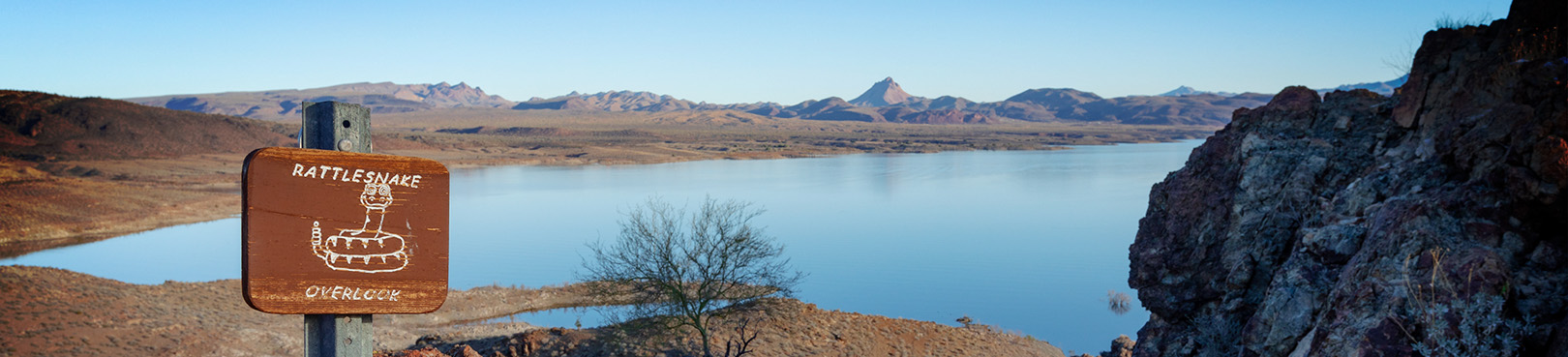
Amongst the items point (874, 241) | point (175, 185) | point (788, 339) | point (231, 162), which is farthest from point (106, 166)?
point (788, 339)

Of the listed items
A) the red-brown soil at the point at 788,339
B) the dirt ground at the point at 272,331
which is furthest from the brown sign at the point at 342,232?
the red-brown soil at the point at 788,339

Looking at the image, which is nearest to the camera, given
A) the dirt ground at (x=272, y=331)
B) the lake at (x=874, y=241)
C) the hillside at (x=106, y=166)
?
the dirt ground at (x=272, y=331)

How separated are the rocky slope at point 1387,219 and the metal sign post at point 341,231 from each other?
456 cm

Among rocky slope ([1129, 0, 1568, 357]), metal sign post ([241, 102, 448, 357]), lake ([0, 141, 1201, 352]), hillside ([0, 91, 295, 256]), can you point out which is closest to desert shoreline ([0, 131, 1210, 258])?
hillside ([0, 91, 295, 256])

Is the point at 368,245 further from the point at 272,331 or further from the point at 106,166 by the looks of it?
the point at 106,166

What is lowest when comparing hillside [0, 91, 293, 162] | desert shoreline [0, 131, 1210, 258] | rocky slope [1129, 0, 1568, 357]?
desert shoreline [0, 131, 1210, 258]

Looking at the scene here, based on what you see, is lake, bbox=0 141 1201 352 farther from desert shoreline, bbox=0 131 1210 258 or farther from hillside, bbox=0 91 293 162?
hillside, bbox=0 91 293 162

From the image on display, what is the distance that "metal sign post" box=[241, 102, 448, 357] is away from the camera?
2191mm

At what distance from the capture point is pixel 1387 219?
5.30 m

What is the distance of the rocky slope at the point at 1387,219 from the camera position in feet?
14.4

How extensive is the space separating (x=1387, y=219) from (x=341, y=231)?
18.8 ft

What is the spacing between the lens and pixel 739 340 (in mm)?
12453

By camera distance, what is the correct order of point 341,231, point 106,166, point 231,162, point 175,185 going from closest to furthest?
point 341,231 → point 175,185 → point 106,166 → point 231,162

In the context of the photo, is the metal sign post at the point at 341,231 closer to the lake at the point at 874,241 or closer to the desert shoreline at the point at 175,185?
the lake at the point at 874,241
